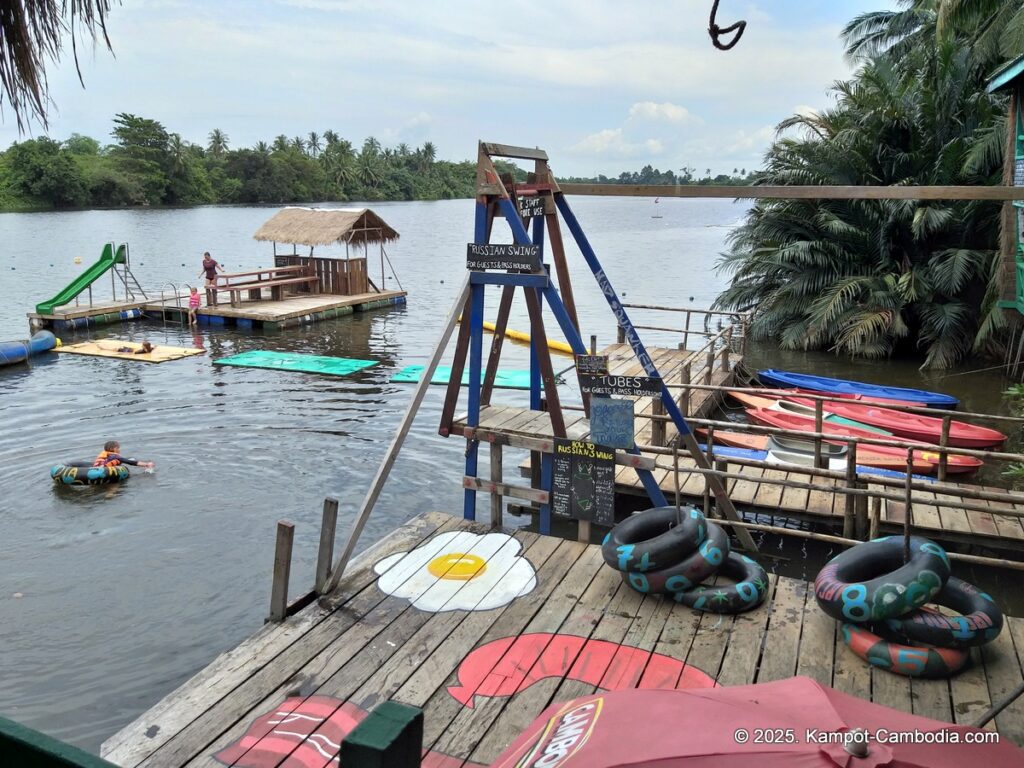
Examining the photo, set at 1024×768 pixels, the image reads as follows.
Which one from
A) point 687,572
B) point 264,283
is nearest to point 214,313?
point 264,283

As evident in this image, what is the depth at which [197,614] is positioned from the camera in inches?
366

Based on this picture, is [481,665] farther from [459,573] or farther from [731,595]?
[731,595]

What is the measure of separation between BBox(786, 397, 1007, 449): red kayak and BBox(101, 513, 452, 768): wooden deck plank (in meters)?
9.74

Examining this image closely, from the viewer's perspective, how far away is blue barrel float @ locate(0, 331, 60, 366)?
21.9m

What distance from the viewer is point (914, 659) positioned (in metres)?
5.57

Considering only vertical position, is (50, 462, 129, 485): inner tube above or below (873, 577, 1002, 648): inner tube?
below

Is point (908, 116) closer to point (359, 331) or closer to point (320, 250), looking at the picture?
point (359, 331)

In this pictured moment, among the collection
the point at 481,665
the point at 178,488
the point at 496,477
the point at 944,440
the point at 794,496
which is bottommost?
the point at 178,488

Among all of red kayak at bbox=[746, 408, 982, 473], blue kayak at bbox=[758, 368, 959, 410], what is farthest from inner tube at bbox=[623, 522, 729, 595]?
blue kayak at bbox=[758, 368, 959, 410]

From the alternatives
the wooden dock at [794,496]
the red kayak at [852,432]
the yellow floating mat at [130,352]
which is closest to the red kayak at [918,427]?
the red kayak at [852,432]

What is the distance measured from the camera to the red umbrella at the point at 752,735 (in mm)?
2908

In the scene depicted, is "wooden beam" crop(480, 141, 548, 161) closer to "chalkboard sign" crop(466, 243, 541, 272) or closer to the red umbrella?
"chalkboard sign" crop(466, 243, 541, 272)

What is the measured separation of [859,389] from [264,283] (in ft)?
70.6

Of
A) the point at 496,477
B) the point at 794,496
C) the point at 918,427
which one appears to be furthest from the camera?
the point at 918,427
